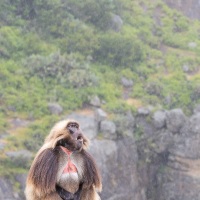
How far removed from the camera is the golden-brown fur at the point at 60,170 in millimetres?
5668

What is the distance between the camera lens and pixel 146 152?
20.9m

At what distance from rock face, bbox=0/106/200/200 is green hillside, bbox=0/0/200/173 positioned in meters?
0.91

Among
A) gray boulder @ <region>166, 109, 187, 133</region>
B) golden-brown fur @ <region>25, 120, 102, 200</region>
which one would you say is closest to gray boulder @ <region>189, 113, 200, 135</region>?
gray boulder @ <region>166, 109, 187, 133</region>

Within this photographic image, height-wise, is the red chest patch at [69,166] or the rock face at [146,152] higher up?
the red chest patch at [69,166]

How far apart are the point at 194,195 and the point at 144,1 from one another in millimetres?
13562

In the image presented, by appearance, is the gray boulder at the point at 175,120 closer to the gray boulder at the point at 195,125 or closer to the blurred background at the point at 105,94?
the blurred background at the point at 105,94

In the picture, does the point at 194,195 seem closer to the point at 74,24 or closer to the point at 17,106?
the point at 17,106

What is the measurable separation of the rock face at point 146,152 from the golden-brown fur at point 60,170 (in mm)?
12492

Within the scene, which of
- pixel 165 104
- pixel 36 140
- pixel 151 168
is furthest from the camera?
pixel 165 104

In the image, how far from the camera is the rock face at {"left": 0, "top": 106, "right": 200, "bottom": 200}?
19.3m

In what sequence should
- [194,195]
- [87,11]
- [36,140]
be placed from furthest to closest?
[87,11], [194,195], [36,140]

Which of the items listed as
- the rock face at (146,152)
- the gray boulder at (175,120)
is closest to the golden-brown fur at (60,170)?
the rock face at (146,152)

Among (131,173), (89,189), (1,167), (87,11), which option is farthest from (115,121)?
(89,189)

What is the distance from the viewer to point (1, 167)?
16.5 metres
